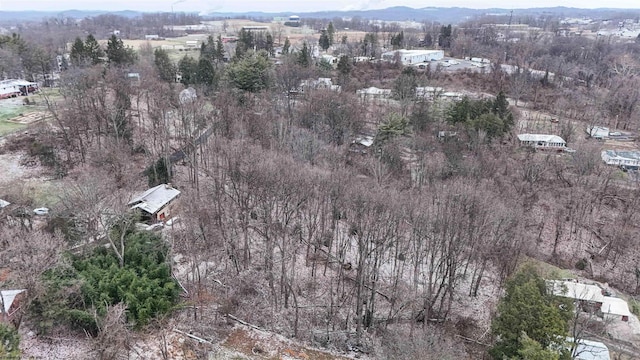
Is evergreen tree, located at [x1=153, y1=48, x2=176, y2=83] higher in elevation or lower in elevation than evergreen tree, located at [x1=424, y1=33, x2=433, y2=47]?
lower

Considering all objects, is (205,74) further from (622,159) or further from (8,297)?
(622,159)

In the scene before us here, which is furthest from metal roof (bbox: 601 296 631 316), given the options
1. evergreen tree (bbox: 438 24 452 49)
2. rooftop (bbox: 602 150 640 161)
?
evergreen tree (bbox: 438 24 452 49)

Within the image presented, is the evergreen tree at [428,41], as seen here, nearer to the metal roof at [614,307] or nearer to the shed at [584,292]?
the shed at [584,292]

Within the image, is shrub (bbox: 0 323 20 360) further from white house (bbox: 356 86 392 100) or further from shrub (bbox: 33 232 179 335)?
white house (bbox: 356 86 392 100)

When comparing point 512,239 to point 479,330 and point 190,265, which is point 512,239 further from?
point 190,265

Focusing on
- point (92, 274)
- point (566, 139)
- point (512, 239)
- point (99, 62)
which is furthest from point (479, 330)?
Result: point (99, 62)

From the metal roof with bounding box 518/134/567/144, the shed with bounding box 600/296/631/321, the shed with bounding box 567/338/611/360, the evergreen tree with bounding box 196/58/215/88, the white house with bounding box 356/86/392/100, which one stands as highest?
the evergreen tree with bounding box 196/58/215/88

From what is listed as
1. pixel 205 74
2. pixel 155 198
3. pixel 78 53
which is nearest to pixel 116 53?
pixel 78 53

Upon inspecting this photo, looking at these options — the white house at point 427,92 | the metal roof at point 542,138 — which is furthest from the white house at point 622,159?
the white house at point 427,92
